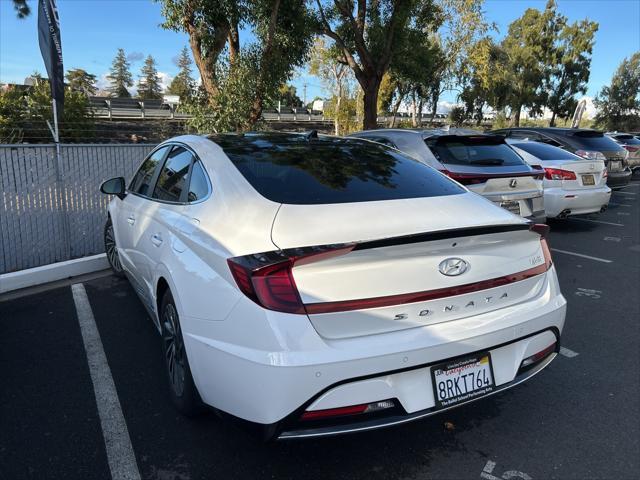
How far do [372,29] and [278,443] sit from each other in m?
14.0

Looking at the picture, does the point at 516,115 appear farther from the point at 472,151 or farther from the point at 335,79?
the point at 472,151

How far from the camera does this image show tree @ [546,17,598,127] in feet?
132

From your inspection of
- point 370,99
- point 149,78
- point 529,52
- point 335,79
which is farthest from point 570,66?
point 149,78

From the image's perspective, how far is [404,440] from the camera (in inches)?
103

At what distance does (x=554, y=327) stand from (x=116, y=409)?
100 inches

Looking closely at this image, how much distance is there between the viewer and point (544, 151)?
8562 millimetres

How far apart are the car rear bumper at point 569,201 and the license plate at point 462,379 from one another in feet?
20.8

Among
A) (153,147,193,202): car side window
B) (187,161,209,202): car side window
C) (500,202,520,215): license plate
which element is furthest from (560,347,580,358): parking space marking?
(153,147,193,202): car side window

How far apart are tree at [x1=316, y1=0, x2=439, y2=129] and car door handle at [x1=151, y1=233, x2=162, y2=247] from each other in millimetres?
12291

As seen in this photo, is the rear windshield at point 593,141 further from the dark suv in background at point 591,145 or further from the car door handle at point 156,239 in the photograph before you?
the car door handle at point 156,239

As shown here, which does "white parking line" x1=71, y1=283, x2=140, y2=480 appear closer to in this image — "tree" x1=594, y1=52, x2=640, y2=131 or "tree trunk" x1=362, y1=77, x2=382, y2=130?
"tree trunk" x1=362, y1=77, x2=382, y2=130

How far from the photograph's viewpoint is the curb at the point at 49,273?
4949 millimetres

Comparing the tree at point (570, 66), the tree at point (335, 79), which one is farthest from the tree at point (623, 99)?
the tree at point (335, 79)

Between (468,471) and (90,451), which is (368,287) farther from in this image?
(90,451)
